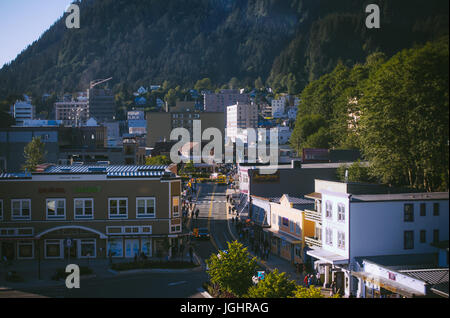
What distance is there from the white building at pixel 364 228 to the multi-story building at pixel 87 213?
867 cm

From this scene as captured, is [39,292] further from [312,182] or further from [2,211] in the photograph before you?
[312,182]

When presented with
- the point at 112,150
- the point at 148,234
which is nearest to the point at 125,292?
the point at 148,234

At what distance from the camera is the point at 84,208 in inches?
1238

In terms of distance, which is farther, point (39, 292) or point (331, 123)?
point (331, 123)

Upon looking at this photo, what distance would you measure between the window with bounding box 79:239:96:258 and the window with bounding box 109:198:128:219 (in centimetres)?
178

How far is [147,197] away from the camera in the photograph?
104 feet

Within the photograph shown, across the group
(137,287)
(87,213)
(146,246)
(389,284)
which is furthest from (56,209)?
(389,284)

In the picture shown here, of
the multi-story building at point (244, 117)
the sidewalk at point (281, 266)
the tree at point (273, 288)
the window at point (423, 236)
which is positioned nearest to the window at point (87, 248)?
the sidewalk at point (281, 266)

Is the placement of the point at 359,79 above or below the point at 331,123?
above

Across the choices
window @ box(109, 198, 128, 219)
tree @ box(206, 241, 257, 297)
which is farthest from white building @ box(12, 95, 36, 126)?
tree @ box(206, 241, 257, 297)

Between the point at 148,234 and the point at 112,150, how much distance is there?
129ft

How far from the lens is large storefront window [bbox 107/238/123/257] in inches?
1230

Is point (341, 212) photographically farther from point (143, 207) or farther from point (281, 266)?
point (143, 207)

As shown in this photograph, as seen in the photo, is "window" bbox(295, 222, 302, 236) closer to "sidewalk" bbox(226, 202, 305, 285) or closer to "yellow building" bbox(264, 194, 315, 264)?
"yellow building" bbox(264, 194, 315, 264)
